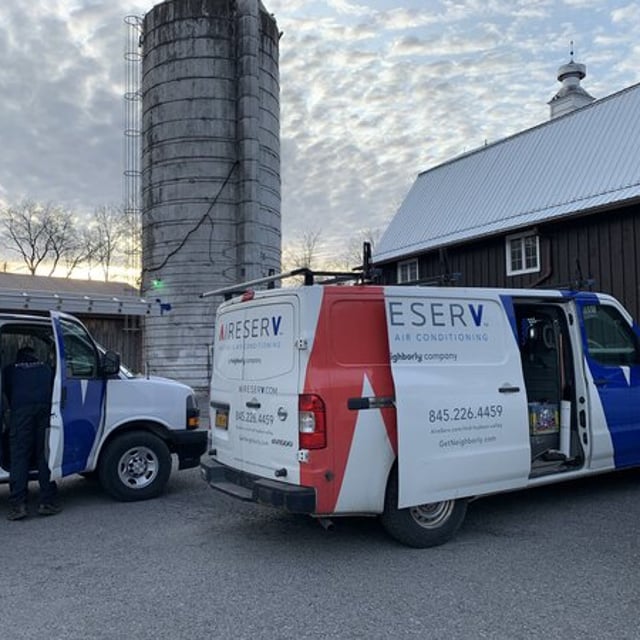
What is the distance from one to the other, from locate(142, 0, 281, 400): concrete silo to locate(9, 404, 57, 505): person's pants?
1199 cm

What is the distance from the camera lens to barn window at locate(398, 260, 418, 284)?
2114cm

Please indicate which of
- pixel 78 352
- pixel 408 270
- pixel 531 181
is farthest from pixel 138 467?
pixel 408 270

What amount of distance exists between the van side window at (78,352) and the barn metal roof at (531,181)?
39.1ft

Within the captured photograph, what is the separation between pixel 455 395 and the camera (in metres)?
5.54

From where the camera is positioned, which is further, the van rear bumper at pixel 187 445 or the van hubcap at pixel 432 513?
the van rear bumper at pixel 187 445

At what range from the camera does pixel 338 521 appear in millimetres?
6418

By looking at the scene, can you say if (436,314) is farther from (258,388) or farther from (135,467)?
(135,467)

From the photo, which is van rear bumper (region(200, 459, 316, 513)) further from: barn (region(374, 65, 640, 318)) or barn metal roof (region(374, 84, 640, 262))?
barn metal roof (region(374, 84, 640, 262))

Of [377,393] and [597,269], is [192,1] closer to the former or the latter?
[597,269]

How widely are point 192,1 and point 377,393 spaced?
17.7 metres

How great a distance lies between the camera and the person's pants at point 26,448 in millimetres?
6582

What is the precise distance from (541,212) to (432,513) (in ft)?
42.2

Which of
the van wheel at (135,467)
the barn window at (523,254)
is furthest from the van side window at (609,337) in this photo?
the barn window at (523,254)

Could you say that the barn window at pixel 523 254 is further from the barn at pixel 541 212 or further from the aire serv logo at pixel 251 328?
the aire serv logo at pixel 251 328
